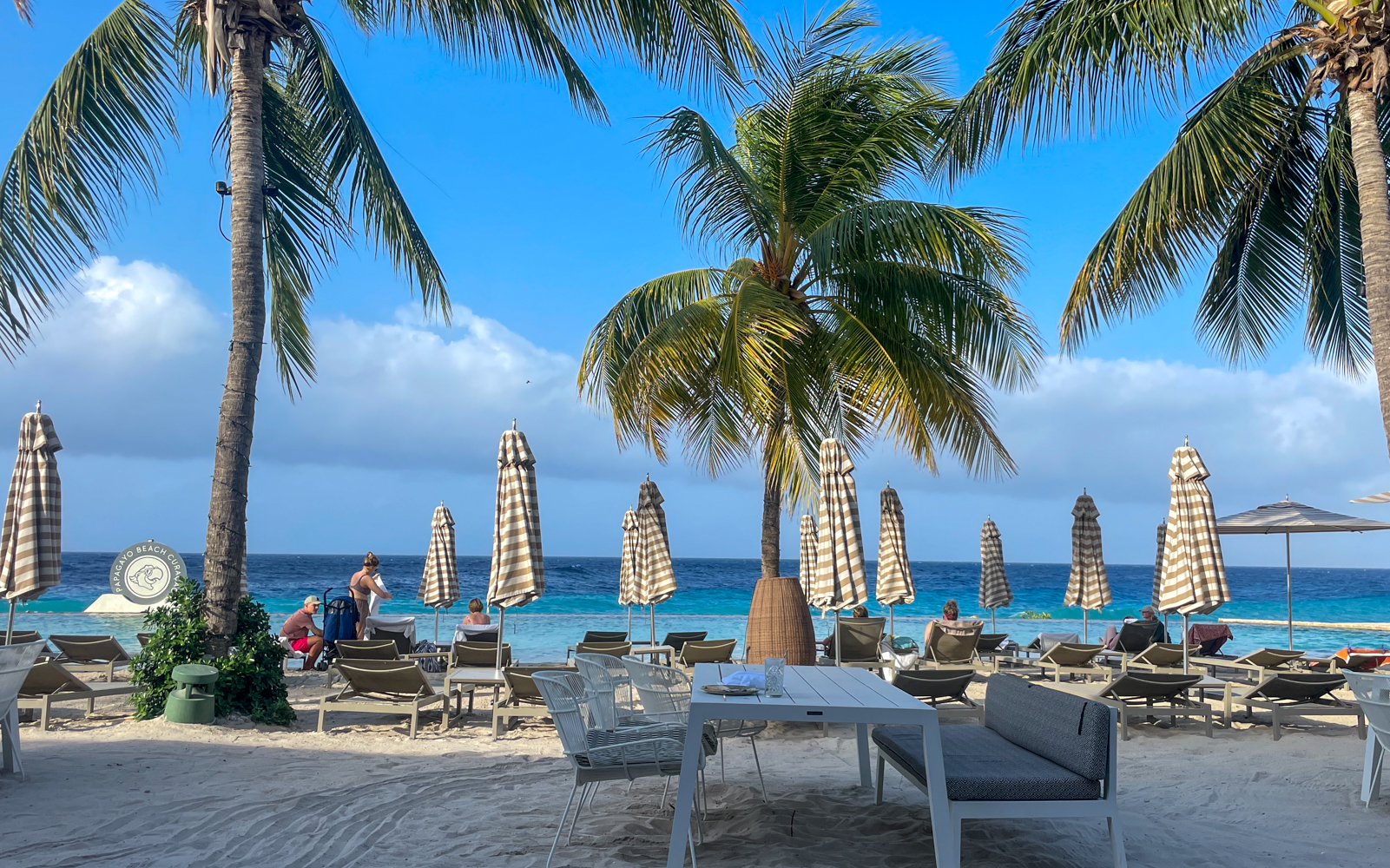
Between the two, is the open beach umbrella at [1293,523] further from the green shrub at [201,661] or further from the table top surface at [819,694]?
the green shrub at [201,661]

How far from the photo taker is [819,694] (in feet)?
13.1

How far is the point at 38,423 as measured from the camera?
25.2ft

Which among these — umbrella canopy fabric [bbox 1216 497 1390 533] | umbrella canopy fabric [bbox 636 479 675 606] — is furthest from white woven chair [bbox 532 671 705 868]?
umbrella canopy fabric [bbox 1216 497 1390 533]

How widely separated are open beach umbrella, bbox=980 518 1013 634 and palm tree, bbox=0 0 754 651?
7828 mm

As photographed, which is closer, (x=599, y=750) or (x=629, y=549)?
(x=599, y=750)

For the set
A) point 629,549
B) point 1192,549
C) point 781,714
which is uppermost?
point 1192,549

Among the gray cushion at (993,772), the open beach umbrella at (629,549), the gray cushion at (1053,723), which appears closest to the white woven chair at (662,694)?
the gray cushion at (993,772)

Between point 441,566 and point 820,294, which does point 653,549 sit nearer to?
point 441,566

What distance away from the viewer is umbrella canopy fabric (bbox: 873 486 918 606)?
9633mm

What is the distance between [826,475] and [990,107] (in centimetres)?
367

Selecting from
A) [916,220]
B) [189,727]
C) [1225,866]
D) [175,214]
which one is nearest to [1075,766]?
[1225,866]

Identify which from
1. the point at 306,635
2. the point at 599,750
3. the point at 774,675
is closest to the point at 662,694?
the point at 599,750

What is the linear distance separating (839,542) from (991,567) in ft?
18.7

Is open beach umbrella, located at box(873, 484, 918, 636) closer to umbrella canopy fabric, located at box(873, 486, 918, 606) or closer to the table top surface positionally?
umbrella canopy fabric, located at box(873, 486, 918, 606)
